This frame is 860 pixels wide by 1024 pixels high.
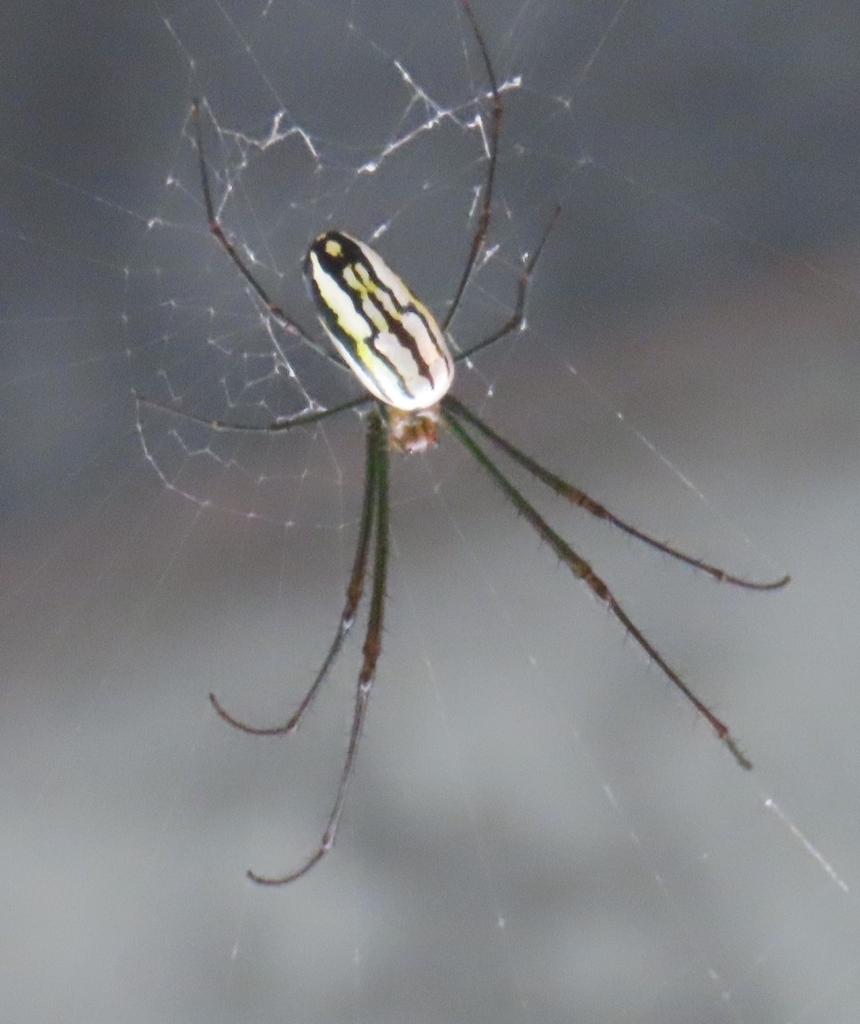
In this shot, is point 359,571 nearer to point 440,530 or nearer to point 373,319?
point 373,319

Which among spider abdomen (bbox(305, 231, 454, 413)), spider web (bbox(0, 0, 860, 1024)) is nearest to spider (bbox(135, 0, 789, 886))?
spider abdomen (bbox(305, 231, 454, 413))

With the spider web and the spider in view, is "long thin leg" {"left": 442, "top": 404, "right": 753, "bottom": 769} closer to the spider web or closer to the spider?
the spider

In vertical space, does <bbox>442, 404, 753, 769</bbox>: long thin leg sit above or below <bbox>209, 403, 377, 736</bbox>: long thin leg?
below

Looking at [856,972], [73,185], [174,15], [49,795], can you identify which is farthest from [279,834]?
[174,15]

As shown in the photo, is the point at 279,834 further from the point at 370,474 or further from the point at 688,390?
the point at 688,390

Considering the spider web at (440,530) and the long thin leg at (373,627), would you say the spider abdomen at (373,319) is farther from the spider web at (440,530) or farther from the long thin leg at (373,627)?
the spider web at (440,530)

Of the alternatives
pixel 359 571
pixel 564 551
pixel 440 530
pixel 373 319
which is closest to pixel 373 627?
pixel 359 571
